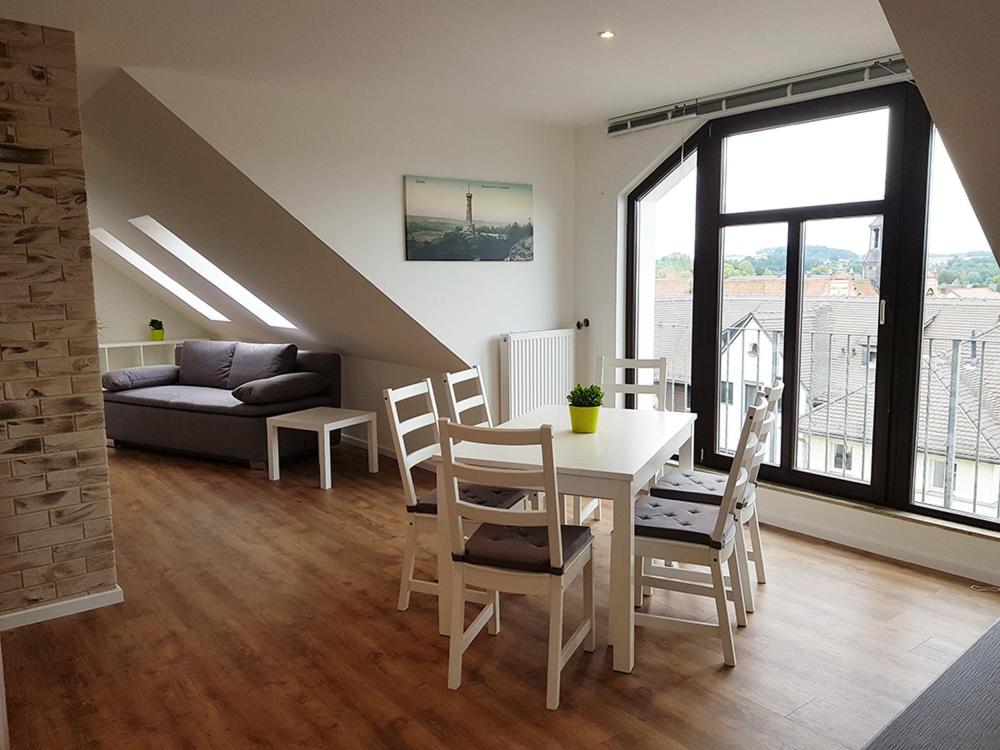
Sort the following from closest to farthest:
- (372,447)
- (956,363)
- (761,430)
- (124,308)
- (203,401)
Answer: (761,430) < (956,363) < (372,447) < (203,401) < (124,308)

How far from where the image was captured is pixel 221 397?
5633mm

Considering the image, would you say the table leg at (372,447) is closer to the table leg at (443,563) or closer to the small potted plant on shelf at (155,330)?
the table leg at (443,563)

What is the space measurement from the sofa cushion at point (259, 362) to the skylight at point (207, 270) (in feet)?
0.92

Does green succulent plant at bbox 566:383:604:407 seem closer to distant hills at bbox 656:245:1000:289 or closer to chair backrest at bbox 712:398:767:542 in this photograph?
chair backrest at bbox 712:398:767:542

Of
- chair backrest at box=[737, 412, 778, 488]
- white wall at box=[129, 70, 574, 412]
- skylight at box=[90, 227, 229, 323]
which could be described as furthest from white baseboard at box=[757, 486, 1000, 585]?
skylight at box=[90, 227, 229, 323]

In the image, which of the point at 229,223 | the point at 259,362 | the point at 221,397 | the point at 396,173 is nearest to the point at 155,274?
the point at 259,362

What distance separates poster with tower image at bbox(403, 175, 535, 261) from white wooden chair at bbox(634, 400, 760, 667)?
7.51 ft

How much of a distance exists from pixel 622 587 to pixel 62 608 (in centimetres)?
230

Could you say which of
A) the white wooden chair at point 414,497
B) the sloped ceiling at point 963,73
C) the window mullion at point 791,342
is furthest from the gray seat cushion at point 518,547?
the window mullion at point 791,342

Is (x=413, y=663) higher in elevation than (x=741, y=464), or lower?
lower

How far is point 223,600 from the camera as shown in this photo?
10.3 feet

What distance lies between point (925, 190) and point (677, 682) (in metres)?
2.56

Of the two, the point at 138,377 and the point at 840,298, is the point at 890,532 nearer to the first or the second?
the point at 840,298

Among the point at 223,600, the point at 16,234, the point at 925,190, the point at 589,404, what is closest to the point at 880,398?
the point at 925,190
